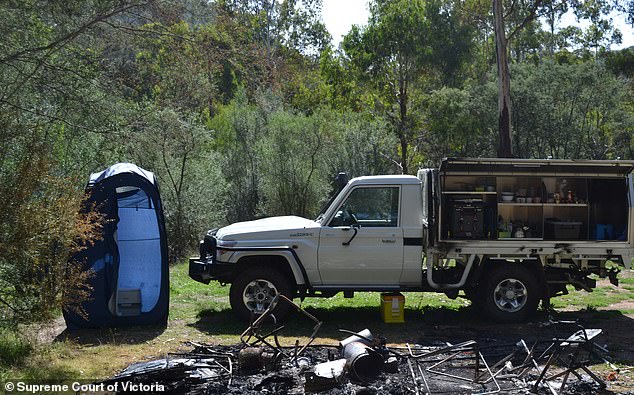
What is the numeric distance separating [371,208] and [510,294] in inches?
96.4

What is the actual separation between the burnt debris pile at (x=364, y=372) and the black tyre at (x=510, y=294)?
233 cm

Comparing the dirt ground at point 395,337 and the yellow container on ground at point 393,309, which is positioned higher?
the yellow container on ground at point 393,309

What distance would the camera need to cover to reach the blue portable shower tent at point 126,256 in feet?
31.7

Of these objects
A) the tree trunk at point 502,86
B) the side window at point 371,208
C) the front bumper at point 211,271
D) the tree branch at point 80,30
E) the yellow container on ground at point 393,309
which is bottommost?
the yellow container on ground at point 393,309

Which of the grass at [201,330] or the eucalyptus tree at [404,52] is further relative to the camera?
the eucalyptus tree at [404,52]

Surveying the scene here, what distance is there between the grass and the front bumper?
67 cm

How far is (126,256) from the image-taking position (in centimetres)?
1012

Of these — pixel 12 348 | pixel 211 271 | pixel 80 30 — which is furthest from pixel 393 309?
pixel 80 30

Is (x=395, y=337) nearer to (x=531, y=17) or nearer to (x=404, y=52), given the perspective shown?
(x=531, y=17)

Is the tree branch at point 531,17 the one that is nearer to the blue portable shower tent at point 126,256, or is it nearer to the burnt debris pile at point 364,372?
the blue portable shower tent at point 126,256

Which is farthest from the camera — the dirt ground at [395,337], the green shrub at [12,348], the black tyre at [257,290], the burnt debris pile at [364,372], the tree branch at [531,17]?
the tree branch at [531,17]

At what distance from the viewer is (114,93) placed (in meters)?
10.9

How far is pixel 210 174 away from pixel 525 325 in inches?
545

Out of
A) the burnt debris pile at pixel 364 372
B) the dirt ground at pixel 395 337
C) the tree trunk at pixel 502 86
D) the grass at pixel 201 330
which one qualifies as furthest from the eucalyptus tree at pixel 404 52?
the burnt debris pile at pixel 364 372
